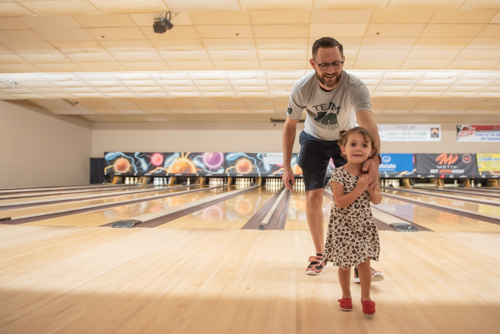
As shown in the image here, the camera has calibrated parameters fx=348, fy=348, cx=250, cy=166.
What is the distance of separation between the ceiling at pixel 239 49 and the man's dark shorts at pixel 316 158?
2.72 meters

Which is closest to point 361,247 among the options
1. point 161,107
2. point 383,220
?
point 383,220

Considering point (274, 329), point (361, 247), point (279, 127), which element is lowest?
point (274, 329)

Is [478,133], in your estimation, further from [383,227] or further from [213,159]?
[383,227]

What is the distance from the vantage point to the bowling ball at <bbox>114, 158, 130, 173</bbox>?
11.2m

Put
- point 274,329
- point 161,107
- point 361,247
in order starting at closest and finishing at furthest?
point 274,329, point 361,247, point 161,107

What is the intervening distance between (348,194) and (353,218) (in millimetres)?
95

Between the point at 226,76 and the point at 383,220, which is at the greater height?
the point at 226,76

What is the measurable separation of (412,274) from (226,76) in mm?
5822

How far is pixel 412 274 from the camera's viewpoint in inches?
60.7

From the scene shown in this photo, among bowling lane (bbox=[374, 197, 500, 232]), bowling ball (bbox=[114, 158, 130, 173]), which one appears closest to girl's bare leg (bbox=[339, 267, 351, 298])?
bowling lane (bbox=[374, 197, 500, 232])

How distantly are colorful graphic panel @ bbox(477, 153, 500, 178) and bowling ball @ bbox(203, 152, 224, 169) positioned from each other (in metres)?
7.76

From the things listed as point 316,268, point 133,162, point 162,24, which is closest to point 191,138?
point 133,162

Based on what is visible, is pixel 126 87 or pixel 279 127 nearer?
pixel 126 87

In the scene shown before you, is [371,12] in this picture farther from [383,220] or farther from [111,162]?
[111,162]
